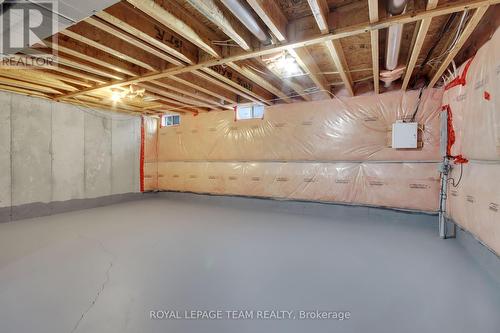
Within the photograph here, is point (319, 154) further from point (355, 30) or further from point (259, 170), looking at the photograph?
point (355, 30)

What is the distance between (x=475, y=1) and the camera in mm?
1657

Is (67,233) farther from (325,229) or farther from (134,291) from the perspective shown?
(325,229)

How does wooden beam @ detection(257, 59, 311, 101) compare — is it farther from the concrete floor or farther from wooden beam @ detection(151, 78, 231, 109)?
the concrete floor

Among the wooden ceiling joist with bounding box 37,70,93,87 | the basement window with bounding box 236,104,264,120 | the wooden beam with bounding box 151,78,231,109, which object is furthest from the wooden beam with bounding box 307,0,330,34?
the wooden ceiling joist with bounding box 37,70,93,87

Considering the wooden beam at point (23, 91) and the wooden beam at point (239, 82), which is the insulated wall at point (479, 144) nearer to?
the wooden beam at point (239, 82)

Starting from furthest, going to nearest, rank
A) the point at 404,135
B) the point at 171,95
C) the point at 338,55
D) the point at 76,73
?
the point at 171,95, the point at 404,135, the point at 76,73, the point at 338,55

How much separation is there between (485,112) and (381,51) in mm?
1238

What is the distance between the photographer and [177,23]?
77.7 inches

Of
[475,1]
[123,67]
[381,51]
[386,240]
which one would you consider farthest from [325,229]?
[123,67]

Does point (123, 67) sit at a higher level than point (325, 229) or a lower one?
higher

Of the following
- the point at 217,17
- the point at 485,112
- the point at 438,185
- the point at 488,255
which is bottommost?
the point at 488,255

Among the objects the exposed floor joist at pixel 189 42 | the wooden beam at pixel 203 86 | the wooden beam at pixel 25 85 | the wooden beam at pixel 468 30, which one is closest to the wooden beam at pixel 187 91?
the exposed floor joist at pixel 189 42

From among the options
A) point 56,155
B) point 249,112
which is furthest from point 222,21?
point 56,155

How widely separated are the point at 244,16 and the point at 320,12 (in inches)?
22.8
